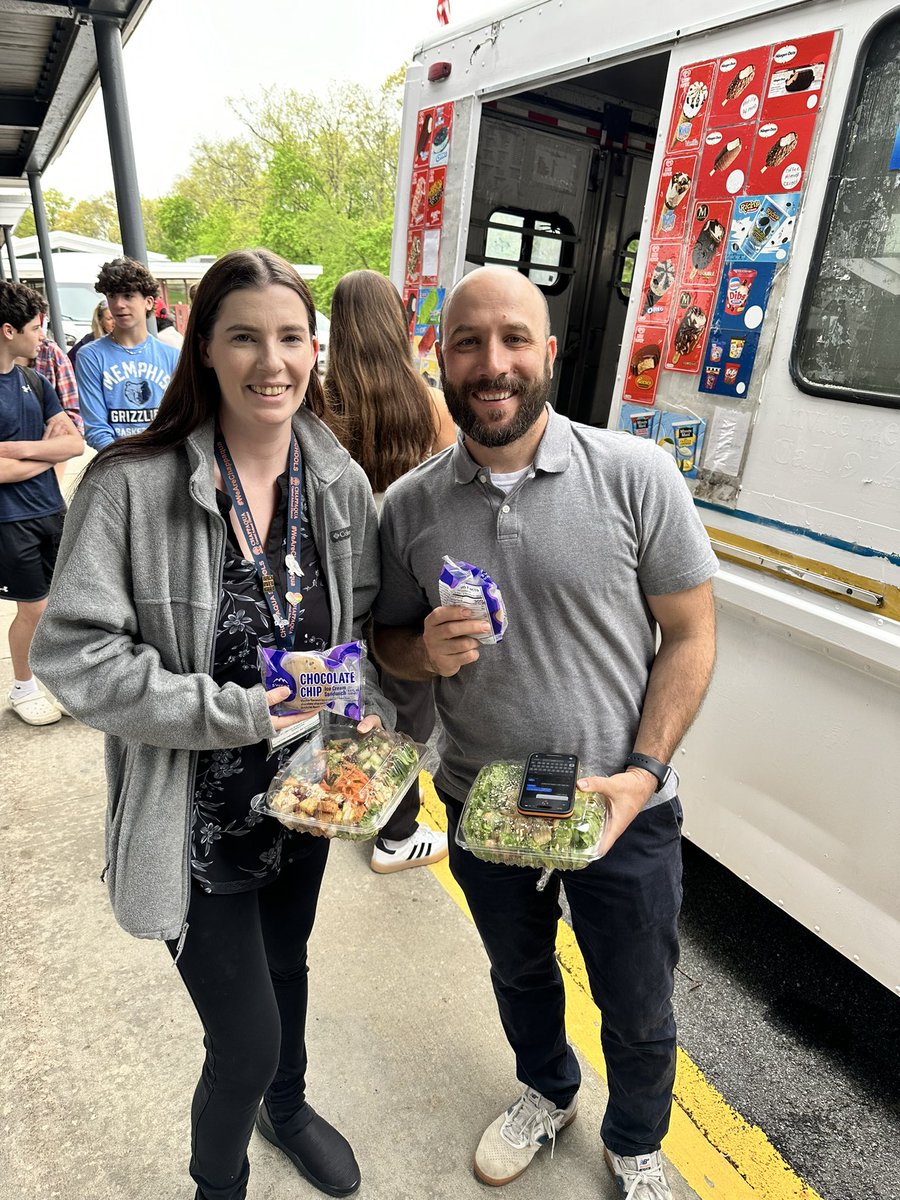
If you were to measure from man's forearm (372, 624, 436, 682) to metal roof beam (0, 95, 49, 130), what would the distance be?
10171 mm

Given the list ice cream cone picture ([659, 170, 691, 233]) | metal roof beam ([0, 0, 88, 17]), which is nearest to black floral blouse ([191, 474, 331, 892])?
ice cream cone picture ([659, 170, 691, 233])

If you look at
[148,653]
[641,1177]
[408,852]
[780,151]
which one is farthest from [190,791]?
[780,151]

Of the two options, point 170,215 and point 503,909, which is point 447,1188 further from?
point 170,215

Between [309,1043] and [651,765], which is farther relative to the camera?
[309,1043]

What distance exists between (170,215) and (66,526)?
190ft

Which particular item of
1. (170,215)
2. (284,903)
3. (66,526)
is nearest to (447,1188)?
(284,903)

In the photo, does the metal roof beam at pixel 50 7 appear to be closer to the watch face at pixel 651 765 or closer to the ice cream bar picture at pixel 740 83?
the ice cream bar picture at pixel 740 83

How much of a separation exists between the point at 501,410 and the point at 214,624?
73 centimetres

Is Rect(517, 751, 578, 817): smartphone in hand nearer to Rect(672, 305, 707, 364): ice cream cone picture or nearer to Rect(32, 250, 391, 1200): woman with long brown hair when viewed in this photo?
Rect(32, 250, 391, 1200): woman with long brown hair

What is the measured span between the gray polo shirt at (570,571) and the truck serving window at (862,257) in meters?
0.81

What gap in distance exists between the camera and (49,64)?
7750mm

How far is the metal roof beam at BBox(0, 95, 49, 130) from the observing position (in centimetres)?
918

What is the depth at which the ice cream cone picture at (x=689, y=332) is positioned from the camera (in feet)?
8.29

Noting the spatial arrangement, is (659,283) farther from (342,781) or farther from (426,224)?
(342,781)
